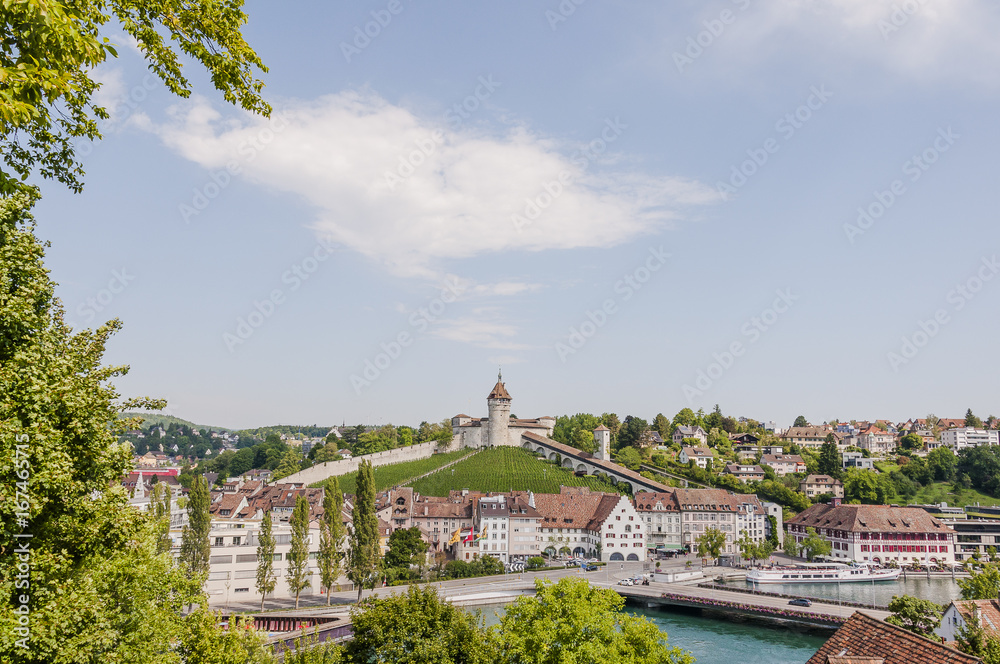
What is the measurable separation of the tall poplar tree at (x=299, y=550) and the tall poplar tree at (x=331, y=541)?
1.28 metres

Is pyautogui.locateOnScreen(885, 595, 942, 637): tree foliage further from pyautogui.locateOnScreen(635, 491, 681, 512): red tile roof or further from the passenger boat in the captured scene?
pyautogui.locateOnScreen(635, 491, 681, 512): red tile roof

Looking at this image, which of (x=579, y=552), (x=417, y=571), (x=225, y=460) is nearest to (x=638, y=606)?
(x=417, y=571)

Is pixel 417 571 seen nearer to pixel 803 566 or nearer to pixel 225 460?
pixel 803 566

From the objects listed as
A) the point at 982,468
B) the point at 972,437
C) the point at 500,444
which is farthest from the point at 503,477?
the point at 972,437

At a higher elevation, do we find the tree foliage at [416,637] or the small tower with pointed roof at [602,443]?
the small tower with pointed roof at [602,443]

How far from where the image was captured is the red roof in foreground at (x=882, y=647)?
52.4ft

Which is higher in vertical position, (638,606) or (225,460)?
(225,460)

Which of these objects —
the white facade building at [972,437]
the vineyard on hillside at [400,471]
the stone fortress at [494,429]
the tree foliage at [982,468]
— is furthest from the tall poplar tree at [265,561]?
the white facade building at [972,437]

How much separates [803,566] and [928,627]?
41.2 m

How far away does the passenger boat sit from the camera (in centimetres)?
6588

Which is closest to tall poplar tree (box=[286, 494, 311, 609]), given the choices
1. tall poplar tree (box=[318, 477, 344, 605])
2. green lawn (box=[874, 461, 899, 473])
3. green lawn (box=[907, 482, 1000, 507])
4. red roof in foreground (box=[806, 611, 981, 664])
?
tall poplar tree (box=[318, 477, 344, 605])

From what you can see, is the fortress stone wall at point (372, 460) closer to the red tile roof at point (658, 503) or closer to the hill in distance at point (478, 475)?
the hill in distance at point (478, 475)

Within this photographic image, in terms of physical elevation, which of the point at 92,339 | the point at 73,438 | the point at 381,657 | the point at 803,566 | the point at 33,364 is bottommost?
the point at 803,566

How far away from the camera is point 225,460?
154875 millimetres
